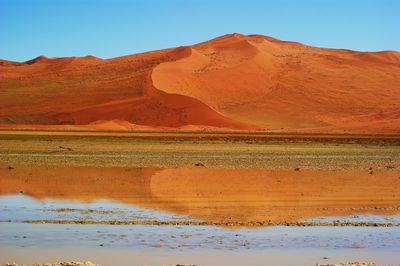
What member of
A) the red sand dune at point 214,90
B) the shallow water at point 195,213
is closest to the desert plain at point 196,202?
the shallow water at point 195,213

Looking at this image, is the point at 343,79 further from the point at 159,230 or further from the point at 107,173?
the point at 159,230

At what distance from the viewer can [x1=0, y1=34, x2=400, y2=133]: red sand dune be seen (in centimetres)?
8250

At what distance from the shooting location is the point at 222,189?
20.4 m

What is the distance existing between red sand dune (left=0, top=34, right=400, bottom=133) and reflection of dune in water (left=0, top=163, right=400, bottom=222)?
5025 cm

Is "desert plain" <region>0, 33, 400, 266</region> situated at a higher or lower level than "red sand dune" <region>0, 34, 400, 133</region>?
lower

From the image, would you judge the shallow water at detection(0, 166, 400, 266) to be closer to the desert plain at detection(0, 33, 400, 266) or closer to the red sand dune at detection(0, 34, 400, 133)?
the desert plain at detection(0, 33, 400, 266)

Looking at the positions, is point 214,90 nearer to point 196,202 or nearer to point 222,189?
point 222,189

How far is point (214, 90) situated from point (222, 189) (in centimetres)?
7312

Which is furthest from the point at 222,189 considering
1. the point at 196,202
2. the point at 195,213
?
the point at 195,213

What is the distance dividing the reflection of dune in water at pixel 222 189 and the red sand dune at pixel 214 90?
5025 cm

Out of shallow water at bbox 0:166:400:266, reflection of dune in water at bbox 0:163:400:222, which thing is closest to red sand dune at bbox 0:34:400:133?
reflection of dune in water at bbox 0:163:400:222

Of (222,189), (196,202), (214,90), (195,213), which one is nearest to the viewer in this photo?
(195,213)

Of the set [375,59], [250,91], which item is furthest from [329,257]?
[375,59]

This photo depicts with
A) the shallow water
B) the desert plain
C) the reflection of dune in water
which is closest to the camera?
the shallow water
